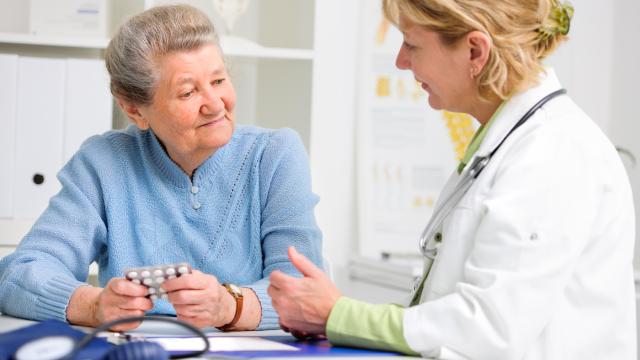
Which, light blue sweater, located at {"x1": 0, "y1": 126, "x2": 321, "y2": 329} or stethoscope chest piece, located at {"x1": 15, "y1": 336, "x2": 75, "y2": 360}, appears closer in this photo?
stethoscope chest piece, located at {"x1": 15, "y1": 336, "x2": 75, "y2": 360}

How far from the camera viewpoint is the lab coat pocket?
55.5 inches

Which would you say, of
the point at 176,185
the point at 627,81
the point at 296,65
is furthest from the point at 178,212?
the point at 627,81

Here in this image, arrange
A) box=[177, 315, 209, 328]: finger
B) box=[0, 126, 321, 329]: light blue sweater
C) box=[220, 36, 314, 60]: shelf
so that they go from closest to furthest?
box=[177, 315, 209, 328]: finger
box=[0, 126, 321, 329]: light blue sweater
box=[220, 36, 314, 60]: shelf

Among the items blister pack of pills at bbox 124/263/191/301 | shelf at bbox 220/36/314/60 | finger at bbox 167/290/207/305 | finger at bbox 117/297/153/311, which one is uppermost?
shelf at bbox 220/36/314/60

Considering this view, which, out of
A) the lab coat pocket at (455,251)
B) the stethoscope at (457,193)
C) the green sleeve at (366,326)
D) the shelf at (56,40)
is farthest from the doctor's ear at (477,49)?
the shelf at (56,40)

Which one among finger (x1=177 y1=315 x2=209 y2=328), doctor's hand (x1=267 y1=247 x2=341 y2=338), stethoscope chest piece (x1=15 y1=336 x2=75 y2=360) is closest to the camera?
stethoscope chest piece (x1=15 y1=336 x2=75 y2=360)

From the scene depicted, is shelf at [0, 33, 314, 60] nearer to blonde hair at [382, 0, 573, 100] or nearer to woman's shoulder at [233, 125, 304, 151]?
woman's shoulder at [233, 125, 304, 151]

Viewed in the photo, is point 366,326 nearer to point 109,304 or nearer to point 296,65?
point 109,304

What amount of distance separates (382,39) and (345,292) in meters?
0.88

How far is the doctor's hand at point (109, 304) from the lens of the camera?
5.37 ft

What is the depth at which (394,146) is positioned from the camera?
3.41 metres

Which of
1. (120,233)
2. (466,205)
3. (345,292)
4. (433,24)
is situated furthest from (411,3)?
(345,292)

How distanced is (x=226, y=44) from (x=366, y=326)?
1.80 m

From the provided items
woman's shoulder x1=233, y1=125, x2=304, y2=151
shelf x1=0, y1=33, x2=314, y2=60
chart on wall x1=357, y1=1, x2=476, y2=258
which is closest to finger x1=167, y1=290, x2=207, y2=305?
woman's shoulder x1=233, y1=125, x2=304, y2=151
